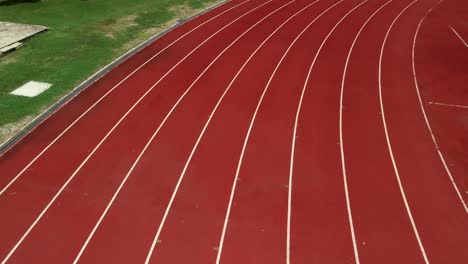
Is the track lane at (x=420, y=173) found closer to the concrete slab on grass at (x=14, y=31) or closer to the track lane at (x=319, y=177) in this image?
the track lane at (x=319, y=177)

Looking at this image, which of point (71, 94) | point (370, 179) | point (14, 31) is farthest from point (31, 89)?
point (370, 179)

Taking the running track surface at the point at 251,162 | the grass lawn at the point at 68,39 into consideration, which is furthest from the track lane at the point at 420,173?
the grass lawn at the point at 68,39

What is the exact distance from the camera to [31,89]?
1060 centimetres

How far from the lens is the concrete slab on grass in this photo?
12914 mm

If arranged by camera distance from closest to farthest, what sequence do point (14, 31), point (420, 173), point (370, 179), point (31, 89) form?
point (370, 179)
point (420, 173)
point (31, 89)
point (14, 31)

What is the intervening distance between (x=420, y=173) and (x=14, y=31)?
13.5 meters

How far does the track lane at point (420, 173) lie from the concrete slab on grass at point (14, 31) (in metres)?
11.7

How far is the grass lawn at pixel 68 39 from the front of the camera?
1018 centimetres

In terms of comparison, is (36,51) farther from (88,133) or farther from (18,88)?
(88,133)

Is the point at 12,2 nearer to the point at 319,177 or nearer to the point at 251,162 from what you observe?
the point at 251,162

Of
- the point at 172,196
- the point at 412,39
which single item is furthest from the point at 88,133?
the point at 412,39

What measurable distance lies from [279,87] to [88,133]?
5246 millimetres

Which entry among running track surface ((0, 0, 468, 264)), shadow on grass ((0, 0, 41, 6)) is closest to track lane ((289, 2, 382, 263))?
running track surface ((0, 0, 468, 264))

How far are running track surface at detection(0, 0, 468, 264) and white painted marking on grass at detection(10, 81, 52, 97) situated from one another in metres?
1.17
